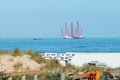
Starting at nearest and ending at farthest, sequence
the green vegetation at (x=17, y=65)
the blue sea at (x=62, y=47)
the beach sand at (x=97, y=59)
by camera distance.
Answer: the green vegetation at (x=17, y=65) → the beach sand at (x=97, y=59) → the blue sea at (x=62, y=47)

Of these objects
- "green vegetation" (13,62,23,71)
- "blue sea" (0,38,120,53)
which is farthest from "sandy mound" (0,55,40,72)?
"blue sea" (0,38,120,53)

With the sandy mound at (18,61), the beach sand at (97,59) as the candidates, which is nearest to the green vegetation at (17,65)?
the sandy mound at (18,61)

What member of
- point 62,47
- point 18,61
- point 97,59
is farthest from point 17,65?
point 62,47

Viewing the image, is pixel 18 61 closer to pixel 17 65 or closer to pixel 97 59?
pixel 17 65

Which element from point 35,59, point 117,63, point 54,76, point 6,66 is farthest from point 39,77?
point 117,63

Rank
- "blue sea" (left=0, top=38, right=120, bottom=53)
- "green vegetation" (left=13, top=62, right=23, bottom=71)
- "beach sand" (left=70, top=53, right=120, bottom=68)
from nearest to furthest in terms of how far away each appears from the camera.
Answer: "green vegetation" (left=13, top=62, right=23, bottom=71) → "beach sand" (left=70, top=53, right=120, bottom=68) → "blue sea" (left=0, top=38, right=120, bottom=53)

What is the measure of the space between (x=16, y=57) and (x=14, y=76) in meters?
13.7

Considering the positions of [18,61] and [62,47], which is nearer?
[18,61]

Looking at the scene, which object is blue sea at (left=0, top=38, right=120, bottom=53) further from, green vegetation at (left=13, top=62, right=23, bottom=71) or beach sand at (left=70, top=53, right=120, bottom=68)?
green vegetation at (left=13, top=62, right=23, bottom=71)

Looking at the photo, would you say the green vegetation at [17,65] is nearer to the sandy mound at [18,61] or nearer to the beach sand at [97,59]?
the sandy mound at [18,61]

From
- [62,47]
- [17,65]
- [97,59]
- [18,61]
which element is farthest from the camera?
[62,47]

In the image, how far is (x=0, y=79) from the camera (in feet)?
62.3

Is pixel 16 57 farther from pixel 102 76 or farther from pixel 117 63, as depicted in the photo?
pixel 102 76

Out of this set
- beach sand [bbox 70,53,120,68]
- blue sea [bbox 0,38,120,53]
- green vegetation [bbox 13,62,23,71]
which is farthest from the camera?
blue sea [bbox 0,38,120,53]
